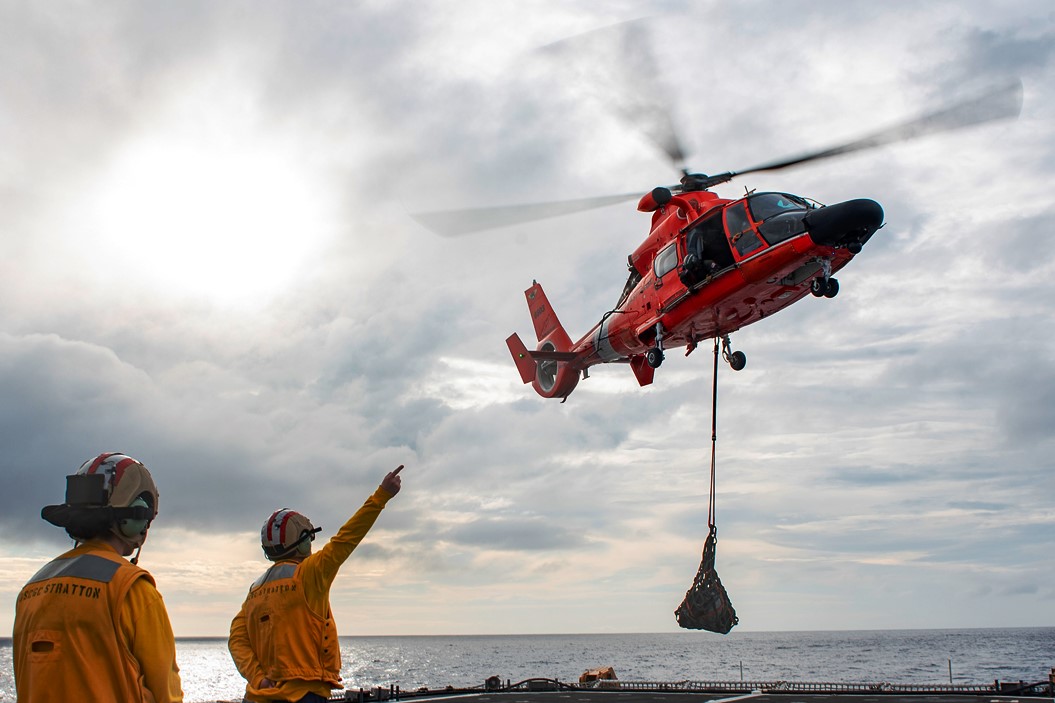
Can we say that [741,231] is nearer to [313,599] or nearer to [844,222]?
[844,222]

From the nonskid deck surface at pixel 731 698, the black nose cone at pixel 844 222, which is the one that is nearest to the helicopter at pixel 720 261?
the black nose cone at pixel 844 222

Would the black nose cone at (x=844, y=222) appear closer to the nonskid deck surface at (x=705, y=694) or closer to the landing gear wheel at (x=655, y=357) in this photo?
the landing gear wheel at (x=655, y=357)

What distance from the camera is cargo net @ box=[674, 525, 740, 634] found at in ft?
51.1

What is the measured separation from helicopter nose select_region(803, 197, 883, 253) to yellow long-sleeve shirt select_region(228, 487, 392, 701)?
13.3m

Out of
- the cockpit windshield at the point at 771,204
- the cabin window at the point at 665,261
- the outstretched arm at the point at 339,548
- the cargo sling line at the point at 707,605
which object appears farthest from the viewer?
the cabin window at the point at 665,261

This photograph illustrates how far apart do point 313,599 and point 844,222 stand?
13714 mm

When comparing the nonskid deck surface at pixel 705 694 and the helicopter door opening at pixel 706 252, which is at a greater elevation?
the helicopter door opening at pixel 706 252

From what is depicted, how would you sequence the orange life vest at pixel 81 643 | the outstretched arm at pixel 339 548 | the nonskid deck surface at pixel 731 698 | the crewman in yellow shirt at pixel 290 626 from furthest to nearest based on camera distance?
the nonskid deck surface at pixel 731 698 → the crewman in yellow shirt at pixel 290 626 → the outstretched arm at pixel 339 548 → the orange life vest at pixel 81 643

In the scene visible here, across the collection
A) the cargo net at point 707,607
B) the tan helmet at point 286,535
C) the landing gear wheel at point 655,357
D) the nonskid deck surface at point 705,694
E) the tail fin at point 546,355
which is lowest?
the nonskid deck surface at point 705,694

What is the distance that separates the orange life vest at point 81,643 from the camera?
390 cm

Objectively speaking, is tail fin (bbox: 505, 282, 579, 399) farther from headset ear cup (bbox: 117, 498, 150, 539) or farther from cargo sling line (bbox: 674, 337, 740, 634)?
headset ear cup (bbox: 117, 498, 150, 539)

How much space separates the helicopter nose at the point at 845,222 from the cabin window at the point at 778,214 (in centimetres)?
30

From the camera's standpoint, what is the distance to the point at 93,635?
3.91 m

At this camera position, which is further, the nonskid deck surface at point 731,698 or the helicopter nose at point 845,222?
the nonskid deck surface at point 731,698
